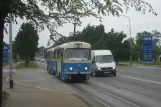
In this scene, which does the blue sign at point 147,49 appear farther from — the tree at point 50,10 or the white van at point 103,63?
the tree at point 50,10

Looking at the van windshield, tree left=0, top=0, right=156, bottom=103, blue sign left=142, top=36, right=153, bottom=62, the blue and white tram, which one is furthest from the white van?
blue sign left=142, top=36, right=153, bottom=62

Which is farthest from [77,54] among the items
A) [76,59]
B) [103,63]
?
[103,63]

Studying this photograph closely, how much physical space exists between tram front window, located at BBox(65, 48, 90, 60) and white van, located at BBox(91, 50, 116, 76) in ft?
22.7

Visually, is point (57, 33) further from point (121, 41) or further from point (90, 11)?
point (121, 41)

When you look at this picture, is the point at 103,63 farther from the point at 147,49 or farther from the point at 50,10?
the point at 147,49

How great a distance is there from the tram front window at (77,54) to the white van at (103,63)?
6.91 meters

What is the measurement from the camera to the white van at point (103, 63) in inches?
1326

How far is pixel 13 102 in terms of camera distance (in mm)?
13562

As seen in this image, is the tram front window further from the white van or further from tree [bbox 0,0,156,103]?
tree [bbox 0,0,156,103]

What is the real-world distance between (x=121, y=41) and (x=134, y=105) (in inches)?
2671

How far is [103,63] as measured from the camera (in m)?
34.0

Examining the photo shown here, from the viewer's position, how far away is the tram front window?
2662cm

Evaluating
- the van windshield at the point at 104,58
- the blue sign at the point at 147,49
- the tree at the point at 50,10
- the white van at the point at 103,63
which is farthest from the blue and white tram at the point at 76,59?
the blue sign at the point at 147,49

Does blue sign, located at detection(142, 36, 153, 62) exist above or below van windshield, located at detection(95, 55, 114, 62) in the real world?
above
